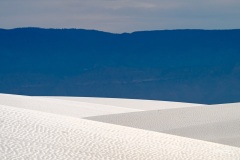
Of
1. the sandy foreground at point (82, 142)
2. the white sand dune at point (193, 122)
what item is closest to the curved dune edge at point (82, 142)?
the sandy foreground at point (82, 142)

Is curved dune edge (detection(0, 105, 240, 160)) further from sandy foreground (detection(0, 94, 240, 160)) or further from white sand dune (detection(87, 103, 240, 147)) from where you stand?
white sand dune (detection(87, 103, 240, 147))

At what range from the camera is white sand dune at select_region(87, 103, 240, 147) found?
19.2ft

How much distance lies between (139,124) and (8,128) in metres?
2.51

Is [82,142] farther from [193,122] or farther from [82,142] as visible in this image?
[193,122]

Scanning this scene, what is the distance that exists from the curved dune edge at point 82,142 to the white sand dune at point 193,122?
1.35 meters

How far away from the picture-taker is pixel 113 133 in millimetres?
4293

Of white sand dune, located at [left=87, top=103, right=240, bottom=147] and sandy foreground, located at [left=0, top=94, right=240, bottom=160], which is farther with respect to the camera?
white sand dune, located at [left=87, top=103, right=240, bottom=147]

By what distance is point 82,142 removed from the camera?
12.3 feet

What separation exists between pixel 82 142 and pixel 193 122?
292 cm

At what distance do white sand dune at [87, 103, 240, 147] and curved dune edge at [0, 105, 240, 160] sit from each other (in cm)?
135

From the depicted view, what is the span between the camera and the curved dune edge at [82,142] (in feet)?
11.3

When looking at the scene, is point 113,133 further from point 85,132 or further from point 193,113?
point 193,113

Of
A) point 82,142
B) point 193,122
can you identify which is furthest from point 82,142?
point 193,122

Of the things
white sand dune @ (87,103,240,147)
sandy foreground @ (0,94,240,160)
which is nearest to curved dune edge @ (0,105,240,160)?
sandy foreground @ (0,94,240,160)
